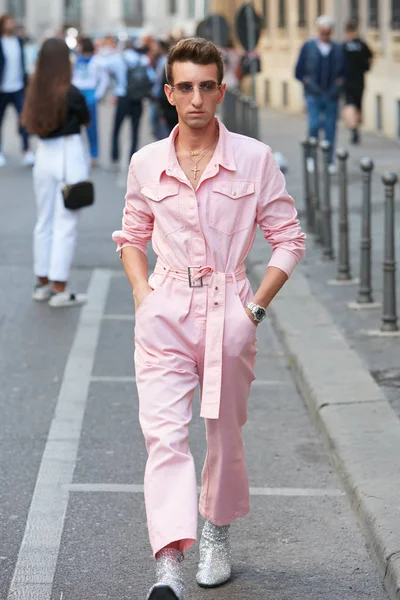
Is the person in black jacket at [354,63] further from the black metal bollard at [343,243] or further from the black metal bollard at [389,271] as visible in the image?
the black metal bollard at [389,271]

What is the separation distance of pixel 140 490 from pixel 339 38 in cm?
2902

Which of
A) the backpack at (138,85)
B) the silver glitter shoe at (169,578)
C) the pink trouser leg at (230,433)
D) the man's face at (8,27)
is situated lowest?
the backpack at (138,85)

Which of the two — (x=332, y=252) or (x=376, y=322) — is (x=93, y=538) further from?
(x=332, y=252)

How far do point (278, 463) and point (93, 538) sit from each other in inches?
55.3

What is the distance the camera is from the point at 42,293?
11445 millimetres

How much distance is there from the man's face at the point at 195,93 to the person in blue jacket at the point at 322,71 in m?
16.3

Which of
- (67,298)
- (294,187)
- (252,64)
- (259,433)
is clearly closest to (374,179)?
(294,187)

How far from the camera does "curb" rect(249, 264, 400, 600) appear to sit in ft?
17.9

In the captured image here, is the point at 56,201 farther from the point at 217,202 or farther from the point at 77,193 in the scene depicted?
the point at 217,202

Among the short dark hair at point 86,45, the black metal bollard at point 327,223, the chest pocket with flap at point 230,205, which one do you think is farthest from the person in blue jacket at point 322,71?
the chest pocket with flap at point 230,205

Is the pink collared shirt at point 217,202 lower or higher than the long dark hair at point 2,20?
higher

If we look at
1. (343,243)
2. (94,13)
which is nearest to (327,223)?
(343,243)

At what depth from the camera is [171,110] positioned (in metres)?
20.0

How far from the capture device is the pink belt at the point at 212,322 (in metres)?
4.77
